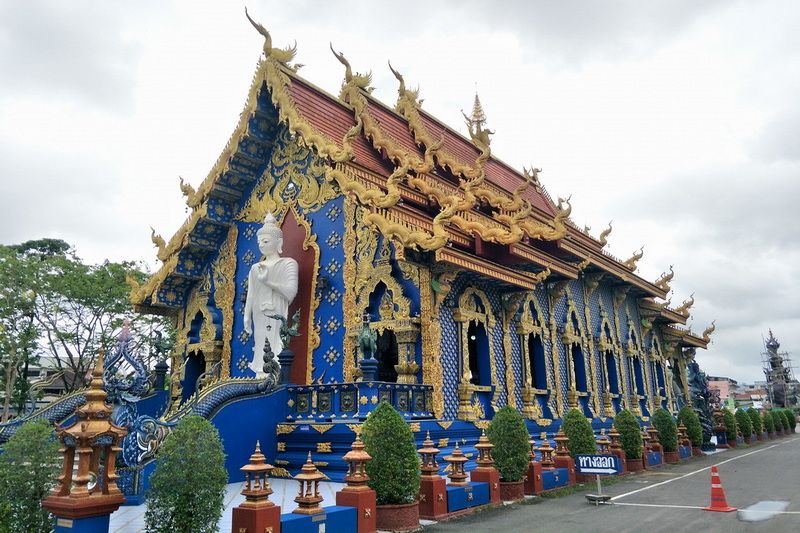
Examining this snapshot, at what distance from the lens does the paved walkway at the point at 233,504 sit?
662 cm

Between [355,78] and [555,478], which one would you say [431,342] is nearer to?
[555,478]

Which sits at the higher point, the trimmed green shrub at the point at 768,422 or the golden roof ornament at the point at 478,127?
the golden roof ornament at the point at 478,127

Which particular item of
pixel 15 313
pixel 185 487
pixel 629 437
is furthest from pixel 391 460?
pixel 15 313

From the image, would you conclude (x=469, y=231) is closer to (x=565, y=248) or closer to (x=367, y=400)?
(x=367, y=400)

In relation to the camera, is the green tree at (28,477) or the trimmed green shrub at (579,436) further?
the trimmed green shrub at (579,436)

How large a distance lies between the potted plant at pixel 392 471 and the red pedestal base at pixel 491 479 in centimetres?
178

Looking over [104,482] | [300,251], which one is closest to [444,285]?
[300,251]

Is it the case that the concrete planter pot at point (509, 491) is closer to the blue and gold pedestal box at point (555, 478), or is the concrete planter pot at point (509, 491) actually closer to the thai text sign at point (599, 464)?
the blue and gold pedestal box at point (555, 478)

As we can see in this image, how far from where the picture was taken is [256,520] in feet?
17.6

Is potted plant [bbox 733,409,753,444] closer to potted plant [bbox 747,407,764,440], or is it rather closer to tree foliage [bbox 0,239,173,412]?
potted plant [bbox 747,407,764,440]

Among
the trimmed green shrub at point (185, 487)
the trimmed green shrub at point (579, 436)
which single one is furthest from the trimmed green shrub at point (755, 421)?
the trimmed green shrub at point (185, 487)

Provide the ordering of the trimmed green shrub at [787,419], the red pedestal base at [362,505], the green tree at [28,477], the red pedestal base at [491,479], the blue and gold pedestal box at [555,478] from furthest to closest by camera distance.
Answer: the trimmed green shrub at [787,419] → the blue and gold pedestal box at [555,478] → the red pedestal base at [491,479] → the red pedestal base at [362,505] → the green tree at [28,477]

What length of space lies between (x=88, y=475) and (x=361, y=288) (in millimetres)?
7083

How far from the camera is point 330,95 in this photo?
14.8 m
